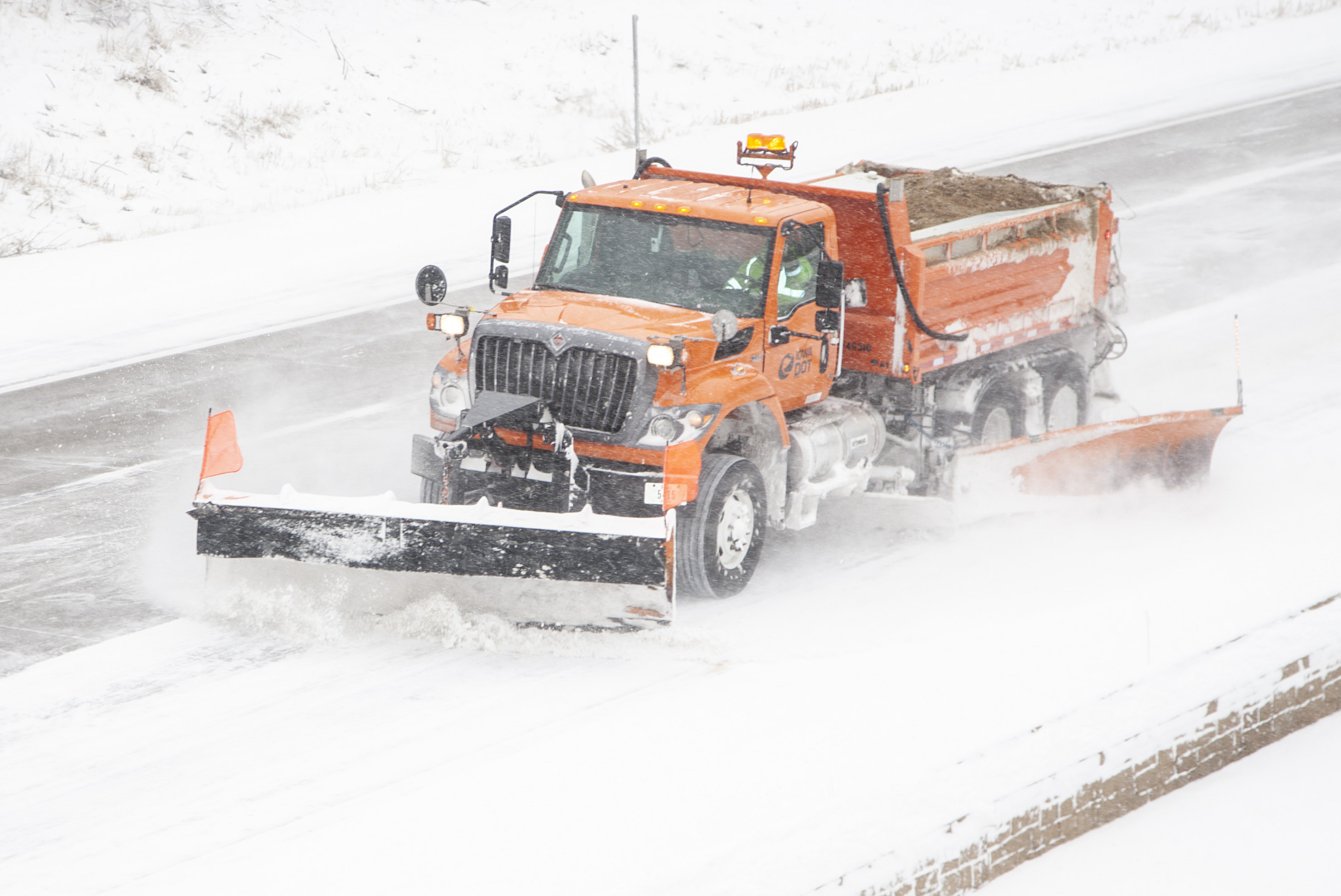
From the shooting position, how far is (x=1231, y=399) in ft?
40.8

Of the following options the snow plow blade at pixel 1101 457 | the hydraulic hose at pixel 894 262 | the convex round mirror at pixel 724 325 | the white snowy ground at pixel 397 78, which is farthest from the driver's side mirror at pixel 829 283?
the white snowy ground at pixel 397 78

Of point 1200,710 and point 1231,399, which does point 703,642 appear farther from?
point 1231,399

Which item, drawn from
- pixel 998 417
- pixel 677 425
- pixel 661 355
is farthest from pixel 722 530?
pixel 998 417

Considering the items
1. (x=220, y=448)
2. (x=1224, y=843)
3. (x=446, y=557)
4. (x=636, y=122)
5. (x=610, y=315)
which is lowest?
(x=1224, y=843)

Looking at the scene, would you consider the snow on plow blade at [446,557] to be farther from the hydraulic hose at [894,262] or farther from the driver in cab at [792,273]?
the hydraulic hose at [894,262]

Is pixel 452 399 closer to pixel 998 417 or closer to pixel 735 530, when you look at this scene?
pixel 735 530

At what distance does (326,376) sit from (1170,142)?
1420cm

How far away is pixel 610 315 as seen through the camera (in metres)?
7.98

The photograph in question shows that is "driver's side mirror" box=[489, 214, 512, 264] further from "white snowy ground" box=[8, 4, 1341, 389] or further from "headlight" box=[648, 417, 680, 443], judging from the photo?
"white snowy ground" box=[8, 4, 1341, 389]

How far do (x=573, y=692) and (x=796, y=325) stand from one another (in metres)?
2.62

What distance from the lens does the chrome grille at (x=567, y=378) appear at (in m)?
7.66

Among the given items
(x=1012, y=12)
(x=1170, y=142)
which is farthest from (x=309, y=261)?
(x=1012, y=12)

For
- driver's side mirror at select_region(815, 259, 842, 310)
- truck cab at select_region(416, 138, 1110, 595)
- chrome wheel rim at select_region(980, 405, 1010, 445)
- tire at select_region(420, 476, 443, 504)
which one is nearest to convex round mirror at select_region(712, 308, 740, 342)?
truck cab at select_region(416, 138, 1110, 595)

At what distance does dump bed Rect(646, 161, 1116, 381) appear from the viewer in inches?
357
